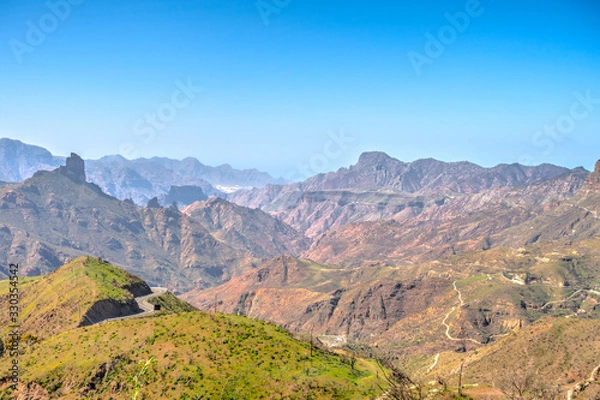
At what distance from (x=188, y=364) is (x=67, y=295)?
213 ft

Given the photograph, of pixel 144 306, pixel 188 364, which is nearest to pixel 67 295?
pixel 144 306

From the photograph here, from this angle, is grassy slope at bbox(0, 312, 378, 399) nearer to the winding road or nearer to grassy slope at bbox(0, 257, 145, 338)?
grassy slope at bbox(0, 257, 145, 338)

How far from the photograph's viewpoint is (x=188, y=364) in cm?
8512

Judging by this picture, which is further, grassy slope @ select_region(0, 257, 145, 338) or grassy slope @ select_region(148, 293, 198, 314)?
grassy slope @ select_region(148, 293, 198, 314)

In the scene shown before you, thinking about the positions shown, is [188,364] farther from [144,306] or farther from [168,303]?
[168,303]

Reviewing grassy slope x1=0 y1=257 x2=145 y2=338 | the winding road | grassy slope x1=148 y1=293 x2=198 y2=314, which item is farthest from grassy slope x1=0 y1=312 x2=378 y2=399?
grassy slope x1=148 y1=293 x2=198 y2=314

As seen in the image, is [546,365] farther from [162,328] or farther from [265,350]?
[162,328]

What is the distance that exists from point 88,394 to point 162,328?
56.8 feet

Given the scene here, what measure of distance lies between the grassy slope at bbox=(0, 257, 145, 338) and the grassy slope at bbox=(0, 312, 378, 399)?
2118 centimetres

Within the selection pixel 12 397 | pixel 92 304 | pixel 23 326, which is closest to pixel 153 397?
pixel 12 397

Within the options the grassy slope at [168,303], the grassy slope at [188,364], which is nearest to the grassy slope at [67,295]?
the grassy slope at [168,303]

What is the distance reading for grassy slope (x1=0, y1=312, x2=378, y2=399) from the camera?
79688mm

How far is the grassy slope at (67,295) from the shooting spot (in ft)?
409

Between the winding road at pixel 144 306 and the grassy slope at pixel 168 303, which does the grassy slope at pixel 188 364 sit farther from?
the grassy slope at pixel 168 303
